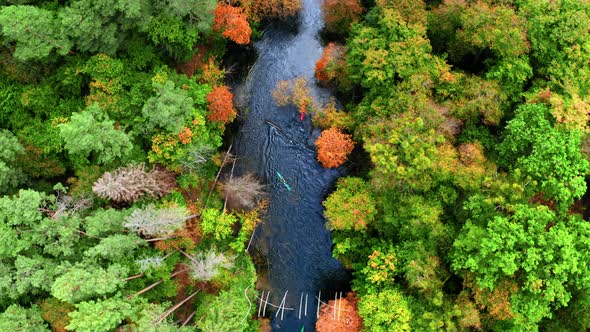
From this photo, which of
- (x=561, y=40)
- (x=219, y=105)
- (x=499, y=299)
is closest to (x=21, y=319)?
(x=219, y=105)

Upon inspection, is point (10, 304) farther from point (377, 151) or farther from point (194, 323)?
point (377, 151)

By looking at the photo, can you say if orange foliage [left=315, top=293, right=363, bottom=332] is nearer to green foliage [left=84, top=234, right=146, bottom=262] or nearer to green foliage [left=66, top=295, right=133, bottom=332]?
green foliage [left=66, top=295, right=133, bottom=332]

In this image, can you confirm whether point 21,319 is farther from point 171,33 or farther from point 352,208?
point 352,208

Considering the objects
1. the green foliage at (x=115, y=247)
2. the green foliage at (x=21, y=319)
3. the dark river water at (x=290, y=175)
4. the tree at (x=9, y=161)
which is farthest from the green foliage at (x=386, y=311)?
the tree at (x=9, y=161)

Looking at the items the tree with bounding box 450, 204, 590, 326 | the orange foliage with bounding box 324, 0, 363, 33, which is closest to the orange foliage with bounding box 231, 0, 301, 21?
the orange foliage with bounding box 324, 0, 363, 33

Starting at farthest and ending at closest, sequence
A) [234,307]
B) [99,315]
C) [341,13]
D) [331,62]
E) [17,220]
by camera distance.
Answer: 1. [341,13]
2. [331,62]
3. [234,307]
4. [17,220]
5. [99,315]

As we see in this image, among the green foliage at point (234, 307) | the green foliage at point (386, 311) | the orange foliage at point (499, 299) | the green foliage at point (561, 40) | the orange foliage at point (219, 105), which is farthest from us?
the orange foliage at point (219, 105)

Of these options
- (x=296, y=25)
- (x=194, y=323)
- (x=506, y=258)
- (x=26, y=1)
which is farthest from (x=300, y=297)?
(x=26, y=1)

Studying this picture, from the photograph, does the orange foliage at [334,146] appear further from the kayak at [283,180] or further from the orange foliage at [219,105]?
the orange foliage at [219,105]
